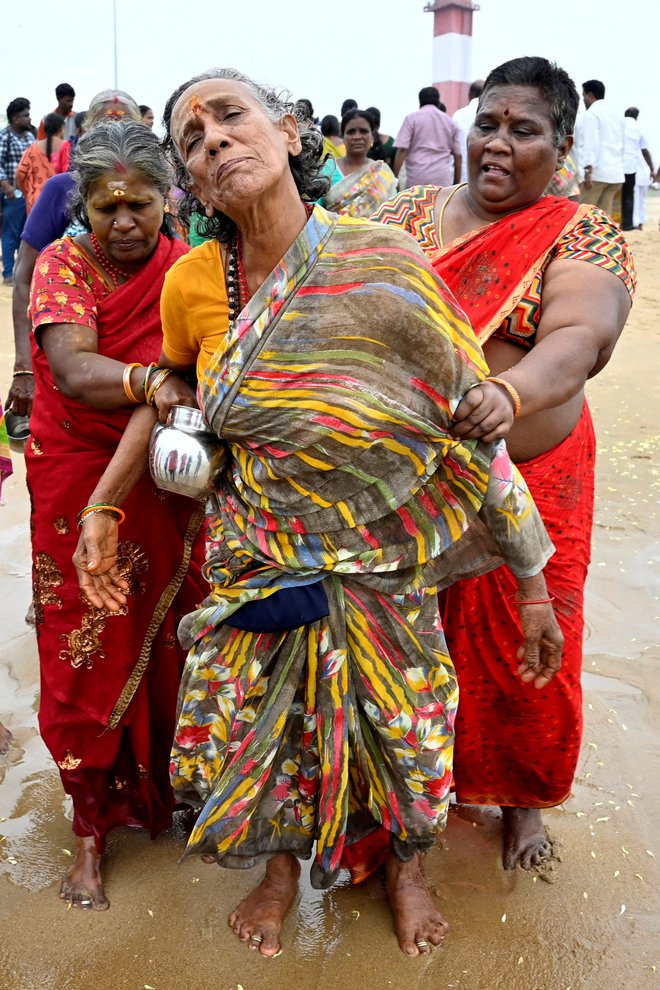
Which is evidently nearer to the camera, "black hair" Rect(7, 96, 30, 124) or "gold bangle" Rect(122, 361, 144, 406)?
"gold bangle" Rect(122, 361, 144, 406)

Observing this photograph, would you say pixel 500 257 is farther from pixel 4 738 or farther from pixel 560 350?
pixel 4 738

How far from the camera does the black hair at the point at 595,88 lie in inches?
503

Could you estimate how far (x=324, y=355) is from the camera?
1.88 m

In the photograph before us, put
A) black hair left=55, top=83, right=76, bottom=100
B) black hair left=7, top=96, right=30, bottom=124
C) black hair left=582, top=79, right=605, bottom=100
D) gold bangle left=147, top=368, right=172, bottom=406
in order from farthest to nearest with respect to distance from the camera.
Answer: black hair left=582, top=79, right=605, bottom=100 → black hair left=7, top=96, right=30, bottom=124 → black hair left=55, top=83, right=76, bottom=100 → gold bangle left=147, top=368, right=172, bottom=406

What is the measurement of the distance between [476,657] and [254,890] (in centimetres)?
83

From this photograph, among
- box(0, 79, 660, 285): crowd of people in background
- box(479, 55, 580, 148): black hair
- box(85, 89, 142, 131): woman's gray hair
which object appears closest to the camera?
box(479, 55, 580, 148): black hair

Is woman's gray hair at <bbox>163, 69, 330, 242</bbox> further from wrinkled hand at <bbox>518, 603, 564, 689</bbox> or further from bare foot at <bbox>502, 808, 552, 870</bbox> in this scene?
bare foot at <bbox>502, 808, 552, 870</bbox>

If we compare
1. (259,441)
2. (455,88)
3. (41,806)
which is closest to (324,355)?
(259,441)

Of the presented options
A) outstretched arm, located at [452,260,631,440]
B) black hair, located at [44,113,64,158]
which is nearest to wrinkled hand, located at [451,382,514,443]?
outstretched arm, located at [452,260,631,440]

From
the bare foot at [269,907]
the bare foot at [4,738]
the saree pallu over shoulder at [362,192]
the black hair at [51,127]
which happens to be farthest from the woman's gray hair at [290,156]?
the black hair at [51,127]

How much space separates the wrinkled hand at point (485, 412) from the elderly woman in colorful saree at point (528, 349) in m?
0.06

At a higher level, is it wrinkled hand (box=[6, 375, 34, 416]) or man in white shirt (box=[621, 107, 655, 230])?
wrinkled hand (box=[6, 375, 34, 416])

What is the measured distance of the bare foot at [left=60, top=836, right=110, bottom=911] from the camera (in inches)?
97.8

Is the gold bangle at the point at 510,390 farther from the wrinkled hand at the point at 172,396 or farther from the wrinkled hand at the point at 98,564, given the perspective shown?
the wrinkled hand at the point at 98,564
